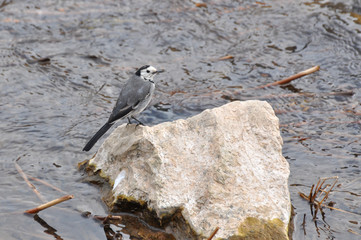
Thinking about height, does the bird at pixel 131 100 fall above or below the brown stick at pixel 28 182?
above

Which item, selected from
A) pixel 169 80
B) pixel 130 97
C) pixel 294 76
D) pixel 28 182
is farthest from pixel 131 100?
pixel 294 76

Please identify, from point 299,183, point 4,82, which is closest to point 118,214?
point 299,183

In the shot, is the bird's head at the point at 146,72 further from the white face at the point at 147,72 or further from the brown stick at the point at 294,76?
the brown stick at the point at 294,76

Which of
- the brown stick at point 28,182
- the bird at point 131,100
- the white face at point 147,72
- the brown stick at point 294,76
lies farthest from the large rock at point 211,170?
the brown stick at point 294,76

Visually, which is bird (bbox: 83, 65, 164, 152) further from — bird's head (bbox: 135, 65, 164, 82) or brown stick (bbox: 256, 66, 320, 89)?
brown stick (bbox: 256, 66, 320, 89)

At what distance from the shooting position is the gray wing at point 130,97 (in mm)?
6023

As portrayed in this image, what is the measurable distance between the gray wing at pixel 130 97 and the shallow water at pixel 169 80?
2.93ft

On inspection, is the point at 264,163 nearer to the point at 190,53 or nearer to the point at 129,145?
the point at 129,145

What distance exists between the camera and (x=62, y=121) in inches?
292

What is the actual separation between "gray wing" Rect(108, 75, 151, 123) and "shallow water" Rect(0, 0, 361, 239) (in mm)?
893

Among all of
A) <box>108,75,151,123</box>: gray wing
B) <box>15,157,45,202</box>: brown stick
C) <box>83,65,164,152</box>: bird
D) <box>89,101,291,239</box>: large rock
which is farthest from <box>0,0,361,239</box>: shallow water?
<box>108,75,151,123</box>: gray wing

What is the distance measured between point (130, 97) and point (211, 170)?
67.4 inches

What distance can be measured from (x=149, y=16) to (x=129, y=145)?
558cm

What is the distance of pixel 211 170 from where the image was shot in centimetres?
500
